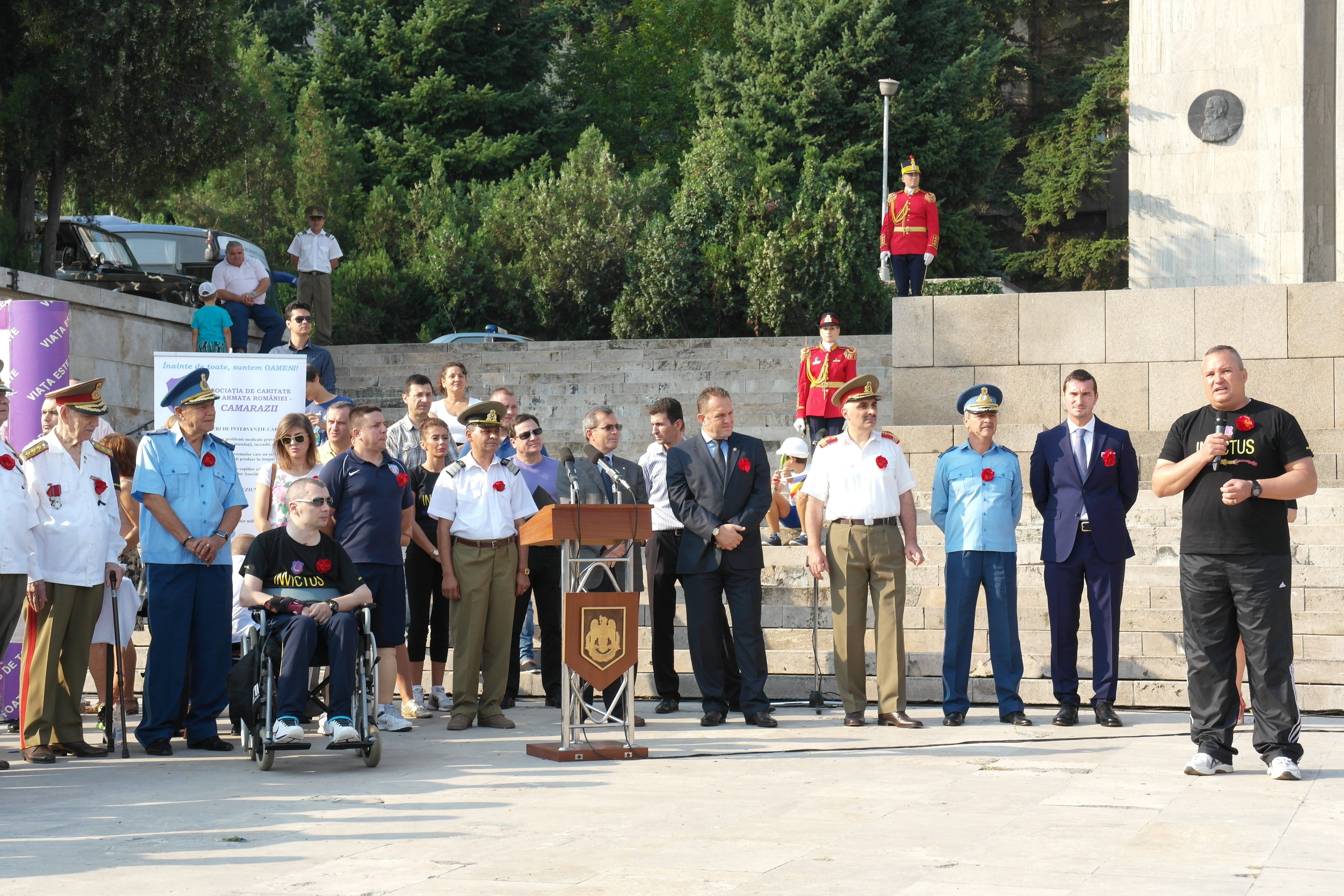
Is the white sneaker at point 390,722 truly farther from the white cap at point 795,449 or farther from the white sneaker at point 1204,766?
the white cap at point 795,449

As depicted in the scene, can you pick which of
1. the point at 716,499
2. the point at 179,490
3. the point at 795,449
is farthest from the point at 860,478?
the point at 795,449

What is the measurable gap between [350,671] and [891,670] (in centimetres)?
309

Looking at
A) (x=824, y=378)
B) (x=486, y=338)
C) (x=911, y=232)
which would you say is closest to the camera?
(x=824, y=378)

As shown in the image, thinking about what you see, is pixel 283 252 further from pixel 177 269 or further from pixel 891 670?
pixel 891 670

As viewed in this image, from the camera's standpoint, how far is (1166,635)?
912 centimetres

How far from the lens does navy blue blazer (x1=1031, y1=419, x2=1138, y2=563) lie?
8281 millimetres

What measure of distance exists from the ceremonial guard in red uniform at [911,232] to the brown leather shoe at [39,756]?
10.3 m

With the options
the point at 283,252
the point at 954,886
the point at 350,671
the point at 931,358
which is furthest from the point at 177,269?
the point at 954,886

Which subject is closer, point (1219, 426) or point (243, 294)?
point (1219, 426)

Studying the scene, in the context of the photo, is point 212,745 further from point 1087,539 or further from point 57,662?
point 1087,539

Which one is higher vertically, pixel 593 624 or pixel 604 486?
pixel 604 486

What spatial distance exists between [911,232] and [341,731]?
393 inches

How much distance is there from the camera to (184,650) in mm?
7656

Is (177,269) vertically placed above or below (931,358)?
above
